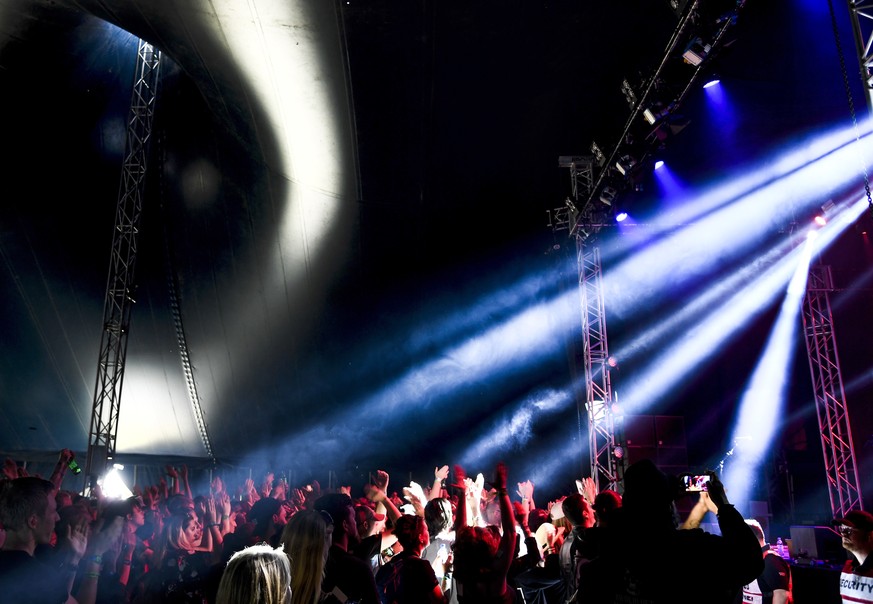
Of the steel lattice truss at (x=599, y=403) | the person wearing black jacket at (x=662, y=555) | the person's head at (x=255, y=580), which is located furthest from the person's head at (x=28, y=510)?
the steel lattice truss at (x=599, y=403)

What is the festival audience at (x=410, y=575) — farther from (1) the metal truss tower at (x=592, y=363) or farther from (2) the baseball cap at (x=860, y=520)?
(1) the metal truss tower at (x=592, y=363)

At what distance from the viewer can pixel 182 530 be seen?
4.75 m

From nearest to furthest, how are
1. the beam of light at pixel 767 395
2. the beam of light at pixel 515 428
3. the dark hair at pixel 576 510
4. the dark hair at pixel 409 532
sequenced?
1. the dark hair at pixel 409 532
2. the dark hair at pixel 576 510
3. the beam of light at pixel 767 395
4. the beam of light at pixel 515 428

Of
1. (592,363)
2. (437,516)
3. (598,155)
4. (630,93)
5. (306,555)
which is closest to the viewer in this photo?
(306,555)

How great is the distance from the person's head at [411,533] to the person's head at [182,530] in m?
2.27

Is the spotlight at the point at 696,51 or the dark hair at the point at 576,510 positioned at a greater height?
the spotlight at the point at 696,51

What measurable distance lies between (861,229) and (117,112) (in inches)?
537

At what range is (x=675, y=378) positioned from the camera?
13477 mm

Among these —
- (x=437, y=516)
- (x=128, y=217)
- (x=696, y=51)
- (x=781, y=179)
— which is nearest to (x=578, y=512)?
(x=437, y=516)

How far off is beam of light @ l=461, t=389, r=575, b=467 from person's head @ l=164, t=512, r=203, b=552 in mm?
9070

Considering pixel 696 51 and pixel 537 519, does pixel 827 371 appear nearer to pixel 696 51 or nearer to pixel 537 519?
pixel 696 51

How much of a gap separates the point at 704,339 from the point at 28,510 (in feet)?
43.7

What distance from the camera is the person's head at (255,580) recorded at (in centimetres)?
171

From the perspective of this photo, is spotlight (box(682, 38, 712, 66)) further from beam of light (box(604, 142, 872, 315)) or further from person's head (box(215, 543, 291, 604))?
beam of light (box(604, 142, 872, 315))
